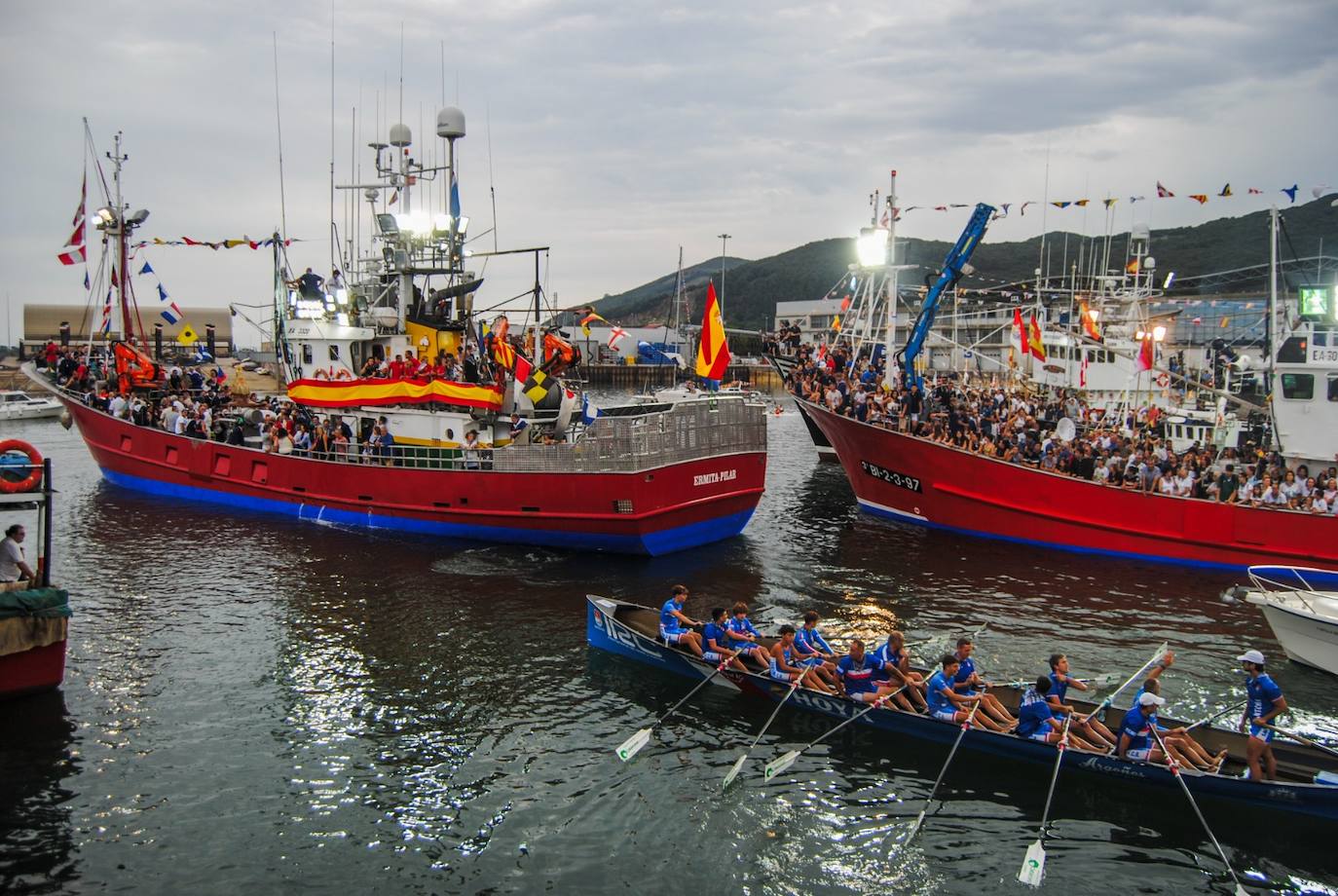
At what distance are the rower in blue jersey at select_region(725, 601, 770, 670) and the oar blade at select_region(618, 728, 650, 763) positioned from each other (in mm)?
2695

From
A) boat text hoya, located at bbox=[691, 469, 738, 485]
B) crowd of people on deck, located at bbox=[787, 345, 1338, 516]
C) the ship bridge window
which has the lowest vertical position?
boat text hoya, located at bbox=[691, 469, 738, 485]

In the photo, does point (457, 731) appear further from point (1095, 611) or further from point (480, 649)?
point (1095, 611)

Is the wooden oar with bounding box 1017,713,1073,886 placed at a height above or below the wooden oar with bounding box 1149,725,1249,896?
below

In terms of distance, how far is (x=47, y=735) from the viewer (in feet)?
50.2

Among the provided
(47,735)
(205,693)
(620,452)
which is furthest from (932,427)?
(47,735)

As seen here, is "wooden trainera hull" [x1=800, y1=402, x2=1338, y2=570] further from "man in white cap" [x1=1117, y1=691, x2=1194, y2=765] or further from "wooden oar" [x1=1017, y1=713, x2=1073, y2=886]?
"wooden oar" [x1=1017, y1=713, x2=1073, y2=886]

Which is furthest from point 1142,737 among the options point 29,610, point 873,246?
point 873,246

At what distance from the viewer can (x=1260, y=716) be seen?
1352 centimetres

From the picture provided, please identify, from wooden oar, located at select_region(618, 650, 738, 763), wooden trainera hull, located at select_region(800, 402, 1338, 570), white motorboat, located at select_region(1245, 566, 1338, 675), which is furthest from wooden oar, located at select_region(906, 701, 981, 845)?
wooden trainera hull, located at select_region(800, 402, 1338, 570)

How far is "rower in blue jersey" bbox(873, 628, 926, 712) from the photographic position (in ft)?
50.8

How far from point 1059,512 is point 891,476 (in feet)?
18.5

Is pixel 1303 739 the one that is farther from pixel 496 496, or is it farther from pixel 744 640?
pixel 496 496

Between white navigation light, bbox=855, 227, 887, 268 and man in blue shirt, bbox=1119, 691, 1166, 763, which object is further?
white navigation light, bbox=855, 227, 887, 268

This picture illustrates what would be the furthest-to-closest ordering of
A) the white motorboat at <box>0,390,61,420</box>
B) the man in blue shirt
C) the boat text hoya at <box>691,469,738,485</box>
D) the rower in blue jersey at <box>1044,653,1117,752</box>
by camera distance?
the white motorboat at <box>0,390,61,420</box>, the boat text hoya at <box>691,469,738,485</box>, the rower in blue jersey at <box>1044,653,1117,752</box>, the man in blue shirt
